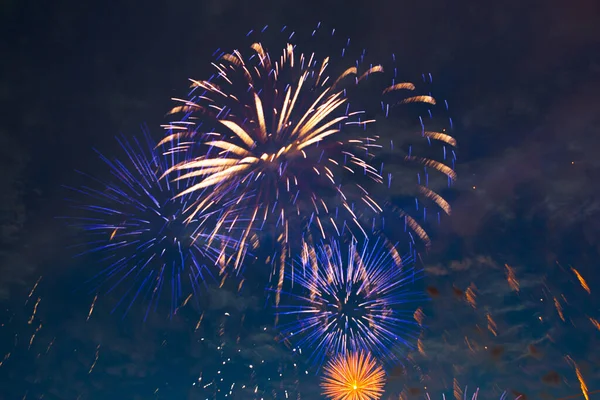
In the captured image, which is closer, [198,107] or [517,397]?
[198,107]

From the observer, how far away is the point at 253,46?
17.4m

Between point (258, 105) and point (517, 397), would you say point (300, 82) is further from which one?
point (517, 397)

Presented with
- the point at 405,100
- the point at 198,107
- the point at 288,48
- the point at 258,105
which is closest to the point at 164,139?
the point at 198,107

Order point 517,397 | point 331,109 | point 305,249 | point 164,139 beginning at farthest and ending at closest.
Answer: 1. point 517,397
2. point 305,249
3. point 331,109
4. point 164,139

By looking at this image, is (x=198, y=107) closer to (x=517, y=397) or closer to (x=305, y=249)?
(x=305, y=249)

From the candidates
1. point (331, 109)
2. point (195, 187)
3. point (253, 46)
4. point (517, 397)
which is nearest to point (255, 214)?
point (195, 187)

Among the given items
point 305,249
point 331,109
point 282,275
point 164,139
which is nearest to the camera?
point 164,139

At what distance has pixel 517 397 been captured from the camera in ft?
228

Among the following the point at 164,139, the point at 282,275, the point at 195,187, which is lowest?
the point at 282,275

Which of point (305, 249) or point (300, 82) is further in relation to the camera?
point (305, 249)

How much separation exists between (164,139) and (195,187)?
250cm

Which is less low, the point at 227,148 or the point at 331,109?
the point at 331,109

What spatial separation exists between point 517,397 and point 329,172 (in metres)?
74.4

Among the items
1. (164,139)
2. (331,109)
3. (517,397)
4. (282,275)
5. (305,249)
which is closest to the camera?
(164,139)
